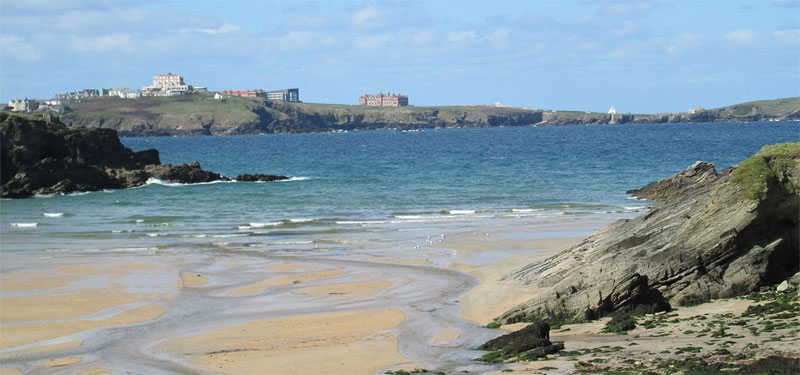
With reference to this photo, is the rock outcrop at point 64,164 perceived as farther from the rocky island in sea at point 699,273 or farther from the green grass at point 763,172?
the green grass at point 763,172

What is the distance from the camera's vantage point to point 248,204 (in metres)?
53.3

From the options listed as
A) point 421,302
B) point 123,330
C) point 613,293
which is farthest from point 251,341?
point 613,293

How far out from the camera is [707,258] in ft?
60.9

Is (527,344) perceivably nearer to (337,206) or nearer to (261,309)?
(261,309)

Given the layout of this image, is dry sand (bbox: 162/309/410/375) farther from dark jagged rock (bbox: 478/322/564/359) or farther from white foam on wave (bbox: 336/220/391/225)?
white foam on wave (bbox: 336/220/391/225)

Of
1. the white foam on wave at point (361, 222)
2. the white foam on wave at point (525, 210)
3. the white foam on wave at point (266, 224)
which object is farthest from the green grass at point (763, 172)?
the white foam on wave at point (266, 224)

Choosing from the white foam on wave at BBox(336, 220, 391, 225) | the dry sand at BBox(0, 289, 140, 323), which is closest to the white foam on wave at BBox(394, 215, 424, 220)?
the white foam on wave at BBox(336, 220, 391, 225)

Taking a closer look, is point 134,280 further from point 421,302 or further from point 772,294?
point 772,294

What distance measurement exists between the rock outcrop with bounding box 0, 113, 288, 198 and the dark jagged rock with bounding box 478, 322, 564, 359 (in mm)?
55490

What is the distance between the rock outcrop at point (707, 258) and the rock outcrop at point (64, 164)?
54728 mm

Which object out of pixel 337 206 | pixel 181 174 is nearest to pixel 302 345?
pixel 337 206

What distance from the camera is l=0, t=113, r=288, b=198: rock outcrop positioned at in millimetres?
65438

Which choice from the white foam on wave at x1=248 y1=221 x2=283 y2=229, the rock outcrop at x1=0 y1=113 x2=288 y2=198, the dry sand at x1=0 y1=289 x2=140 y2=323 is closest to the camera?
the dry sand at x1=0 y1=289 x2=140 y2=323

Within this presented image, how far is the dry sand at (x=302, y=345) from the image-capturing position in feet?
52.7
